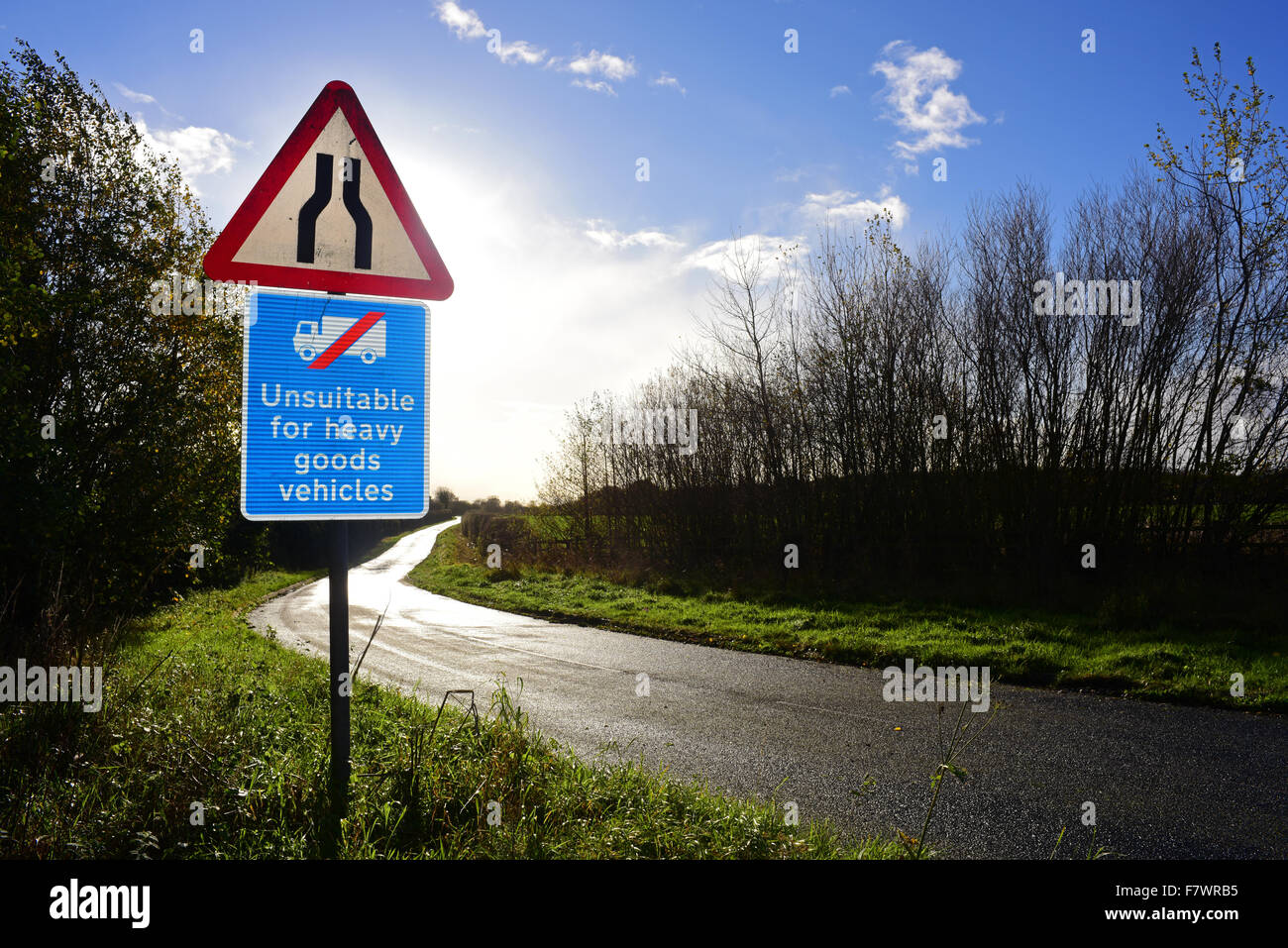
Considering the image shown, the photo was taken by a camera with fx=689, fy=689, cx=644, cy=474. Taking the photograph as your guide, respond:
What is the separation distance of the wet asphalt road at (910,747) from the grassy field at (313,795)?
82 centimetres

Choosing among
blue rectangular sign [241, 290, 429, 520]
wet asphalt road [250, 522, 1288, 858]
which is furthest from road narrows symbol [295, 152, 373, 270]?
wet asphalt road [250, 522, 1288, 858]

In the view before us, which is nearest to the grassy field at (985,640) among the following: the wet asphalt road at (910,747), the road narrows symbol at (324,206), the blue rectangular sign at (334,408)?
the wet asphalt road at (910,747)

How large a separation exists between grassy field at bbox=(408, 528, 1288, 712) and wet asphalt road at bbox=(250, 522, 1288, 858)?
1.98ft

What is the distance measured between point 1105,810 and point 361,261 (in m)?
4.98

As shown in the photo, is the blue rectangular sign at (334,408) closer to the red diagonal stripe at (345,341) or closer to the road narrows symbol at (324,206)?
the red diagonal stripe at (345,341)

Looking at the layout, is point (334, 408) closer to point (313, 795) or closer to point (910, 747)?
point (313, 795)

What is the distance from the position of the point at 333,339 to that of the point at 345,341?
35 millimetres

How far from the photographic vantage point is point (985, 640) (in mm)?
9539

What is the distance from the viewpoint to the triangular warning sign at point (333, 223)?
223 centimetres

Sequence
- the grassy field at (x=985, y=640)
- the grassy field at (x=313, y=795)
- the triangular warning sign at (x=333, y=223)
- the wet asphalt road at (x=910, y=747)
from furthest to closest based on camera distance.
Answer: the grassy field at (x=985, y=640) < the wet asphalt road at (x=910, y=747) < the grassy field at (x=313, y=795) < the triangular warning sign at (x=333, y=223)

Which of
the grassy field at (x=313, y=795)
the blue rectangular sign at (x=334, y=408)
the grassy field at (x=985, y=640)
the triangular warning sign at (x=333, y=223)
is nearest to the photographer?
the blue rectangular sign at (x=334, y=408)

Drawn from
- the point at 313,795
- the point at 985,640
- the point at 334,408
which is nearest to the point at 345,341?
the point at 334,408
